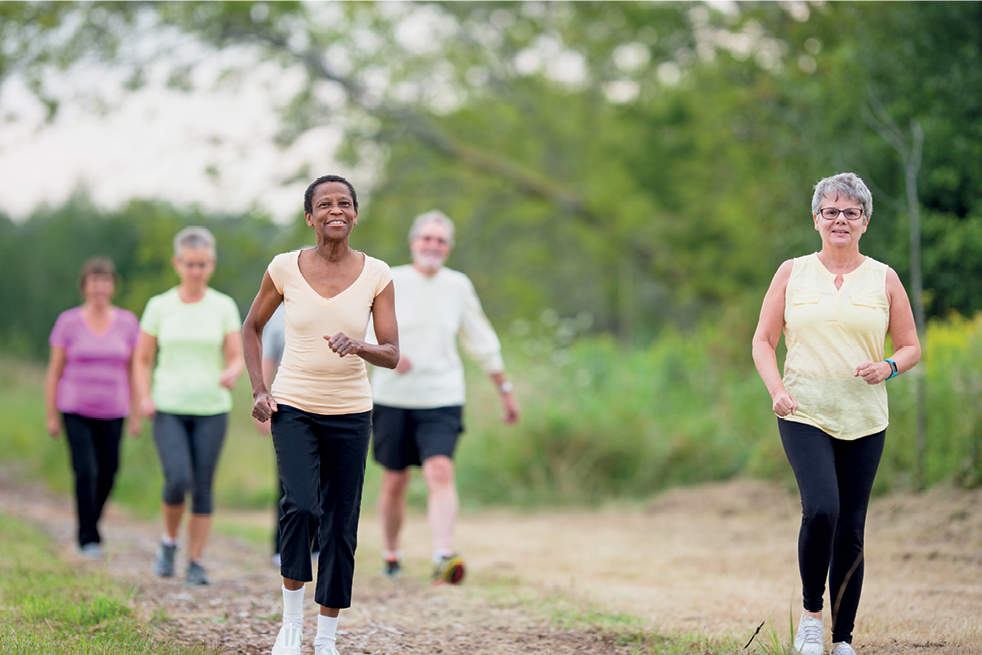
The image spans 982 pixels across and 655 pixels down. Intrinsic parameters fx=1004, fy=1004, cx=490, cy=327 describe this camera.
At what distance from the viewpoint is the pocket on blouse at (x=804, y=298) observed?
3992mm

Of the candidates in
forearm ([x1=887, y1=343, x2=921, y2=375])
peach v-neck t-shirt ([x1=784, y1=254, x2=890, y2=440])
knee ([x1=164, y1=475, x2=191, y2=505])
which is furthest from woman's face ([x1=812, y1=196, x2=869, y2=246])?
knee ([x1=164, y1=475, x2=191, y2=505])

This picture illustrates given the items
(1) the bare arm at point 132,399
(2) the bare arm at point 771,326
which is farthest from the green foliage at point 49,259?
(2) the bare arm at point 771,326

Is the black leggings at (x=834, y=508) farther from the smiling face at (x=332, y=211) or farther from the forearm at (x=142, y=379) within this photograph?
the forearm at (x=142, y=379)

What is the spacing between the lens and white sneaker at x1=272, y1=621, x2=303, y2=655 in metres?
3.81

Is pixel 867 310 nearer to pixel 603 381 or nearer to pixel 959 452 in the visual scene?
pixel 959 452

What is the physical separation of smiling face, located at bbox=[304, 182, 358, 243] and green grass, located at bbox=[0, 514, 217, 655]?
1.72 metres

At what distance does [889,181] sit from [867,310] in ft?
21.5

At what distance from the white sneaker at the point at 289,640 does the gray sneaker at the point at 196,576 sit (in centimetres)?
224

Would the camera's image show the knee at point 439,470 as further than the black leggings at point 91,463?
No

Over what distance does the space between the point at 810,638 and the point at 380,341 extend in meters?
2.07

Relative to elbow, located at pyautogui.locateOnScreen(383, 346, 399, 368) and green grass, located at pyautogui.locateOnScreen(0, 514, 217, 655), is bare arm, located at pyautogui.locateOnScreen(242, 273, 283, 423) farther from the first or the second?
green grass, located at pyautogui.locateOnScreen(0, 514, 217, 655)

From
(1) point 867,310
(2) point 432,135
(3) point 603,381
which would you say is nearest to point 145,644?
(1) point 867,310

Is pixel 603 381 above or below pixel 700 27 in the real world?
below

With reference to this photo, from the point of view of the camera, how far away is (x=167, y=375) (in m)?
6.07
